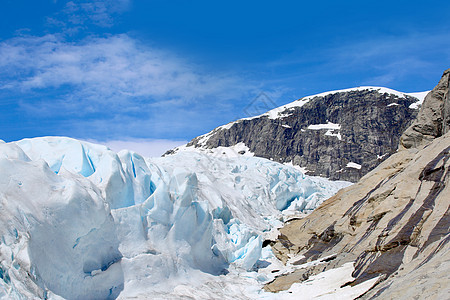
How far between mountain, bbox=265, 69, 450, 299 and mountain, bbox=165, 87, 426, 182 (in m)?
66.5

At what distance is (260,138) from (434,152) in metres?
88.2

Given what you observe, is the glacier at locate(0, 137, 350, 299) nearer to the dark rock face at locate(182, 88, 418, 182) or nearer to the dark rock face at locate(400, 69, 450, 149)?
the dark rock face at locate(400, 69, 450, 149)

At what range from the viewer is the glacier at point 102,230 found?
10.00 m

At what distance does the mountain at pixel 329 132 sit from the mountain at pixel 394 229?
6653cm

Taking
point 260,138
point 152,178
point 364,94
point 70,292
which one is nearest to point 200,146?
point 260,138

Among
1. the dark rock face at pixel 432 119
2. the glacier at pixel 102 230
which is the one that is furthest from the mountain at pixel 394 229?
the glacier at pixel 102 230

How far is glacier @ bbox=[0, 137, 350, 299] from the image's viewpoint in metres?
10.00

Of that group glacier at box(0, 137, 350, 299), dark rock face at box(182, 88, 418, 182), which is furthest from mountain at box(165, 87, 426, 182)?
glacier at box(0, 137, 350, 299)

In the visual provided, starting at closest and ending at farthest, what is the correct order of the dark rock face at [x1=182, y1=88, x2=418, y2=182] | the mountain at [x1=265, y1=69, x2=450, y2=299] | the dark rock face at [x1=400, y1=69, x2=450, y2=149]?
1. the mountain at [x1=265, y1=69, x2=450, y2=299]
2. the dark rock face at [x1=400, y1=69, x2=450, y2=149]
3. the dark rock face at [x1=182, y1=88, x2=418, y2=182]

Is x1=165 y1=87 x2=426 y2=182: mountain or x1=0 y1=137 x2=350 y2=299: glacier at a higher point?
x1=165 y1=87 x2=426 y2=182: mountain

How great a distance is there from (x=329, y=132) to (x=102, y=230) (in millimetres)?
94084

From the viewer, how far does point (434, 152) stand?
52.7 feet

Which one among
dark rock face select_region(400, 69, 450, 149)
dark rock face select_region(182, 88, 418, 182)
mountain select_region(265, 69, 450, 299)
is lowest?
mountain select_region(265, 69, 450, 299)

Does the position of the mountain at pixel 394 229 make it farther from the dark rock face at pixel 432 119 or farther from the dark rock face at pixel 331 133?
the dark rock face at pixel 331 133
